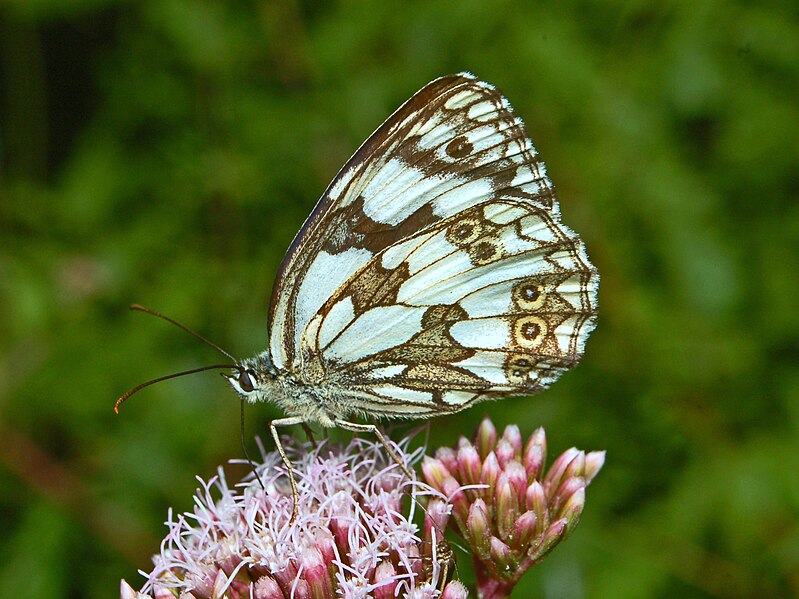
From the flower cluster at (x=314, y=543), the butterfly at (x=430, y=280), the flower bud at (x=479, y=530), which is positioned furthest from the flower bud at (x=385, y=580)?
the butterfly at (x=430, y=280)

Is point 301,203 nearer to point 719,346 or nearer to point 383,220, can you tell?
point 383,220

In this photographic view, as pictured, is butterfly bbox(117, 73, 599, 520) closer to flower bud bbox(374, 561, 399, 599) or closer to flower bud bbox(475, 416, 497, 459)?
flower bud bbox(475, 416, 497, 459)

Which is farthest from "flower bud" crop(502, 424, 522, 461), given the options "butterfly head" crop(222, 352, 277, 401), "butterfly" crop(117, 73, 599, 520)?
"butterfly head" crop(222, 352, 277, 401)

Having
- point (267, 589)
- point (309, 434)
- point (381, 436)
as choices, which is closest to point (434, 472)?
point (381, 436)

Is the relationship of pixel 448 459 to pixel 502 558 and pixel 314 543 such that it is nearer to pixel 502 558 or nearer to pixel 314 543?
pixel 502 558

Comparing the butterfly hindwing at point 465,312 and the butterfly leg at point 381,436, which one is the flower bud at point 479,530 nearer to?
the butterfly leg at point 381,436

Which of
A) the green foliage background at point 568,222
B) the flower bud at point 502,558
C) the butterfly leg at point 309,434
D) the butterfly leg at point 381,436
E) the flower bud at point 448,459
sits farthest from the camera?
the green foliage background at point 568,222
